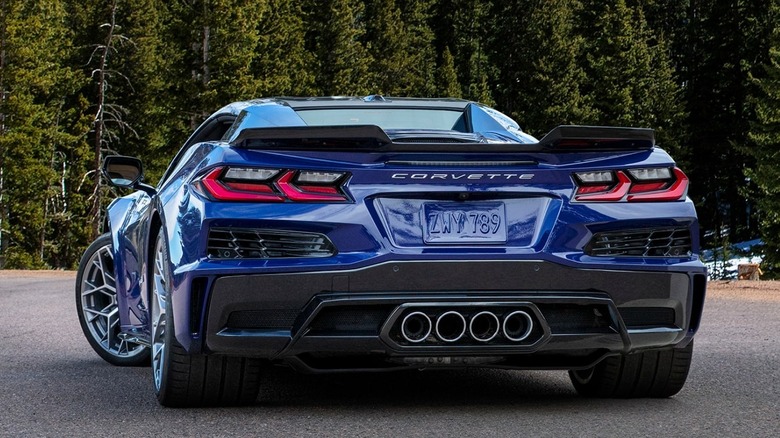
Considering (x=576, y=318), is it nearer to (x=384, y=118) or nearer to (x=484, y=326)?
(x=484, y=326)

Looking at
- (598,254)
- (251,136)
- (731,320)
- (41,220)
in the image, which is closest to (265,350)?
→ (251,136)

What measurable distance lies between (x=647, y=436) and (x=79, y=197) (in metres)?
66.1

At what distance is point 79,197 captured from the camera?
2717 inches

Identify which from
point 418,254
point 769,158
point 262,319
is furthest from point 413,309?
point 769,158

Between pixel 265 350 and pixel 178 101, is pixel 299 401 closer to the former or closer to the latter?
pixel 265 350

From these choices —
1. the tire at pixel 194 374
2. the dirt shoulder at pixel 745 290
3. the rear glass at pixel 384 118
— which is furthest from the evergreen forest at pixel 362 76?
the tire at pixel 194 374

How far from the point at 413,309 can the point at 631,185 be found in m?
1.05

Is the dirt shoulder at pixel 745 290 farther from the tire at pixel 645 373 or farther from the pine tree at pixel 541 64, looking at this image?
the pine tree at pixel 541 64

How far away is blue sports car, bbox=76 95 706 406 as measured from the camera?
17.3ft

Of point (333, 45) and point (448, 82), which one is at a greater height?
point (333, 45)

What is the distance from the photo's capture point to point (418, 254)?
207 inches

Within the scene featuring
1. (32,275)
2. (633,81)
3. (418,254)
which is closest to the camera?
(418,254)

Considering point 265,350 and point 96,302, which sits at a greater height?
point 265,350

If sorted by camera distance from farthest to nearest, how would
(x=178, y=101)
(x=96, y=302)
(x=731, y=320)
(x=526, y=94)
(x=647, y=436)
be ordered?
(x=526, y=94) → (x=178, y=101) → (x=731, y=320) → (x=96, y=302) → (x=647, y=436)
